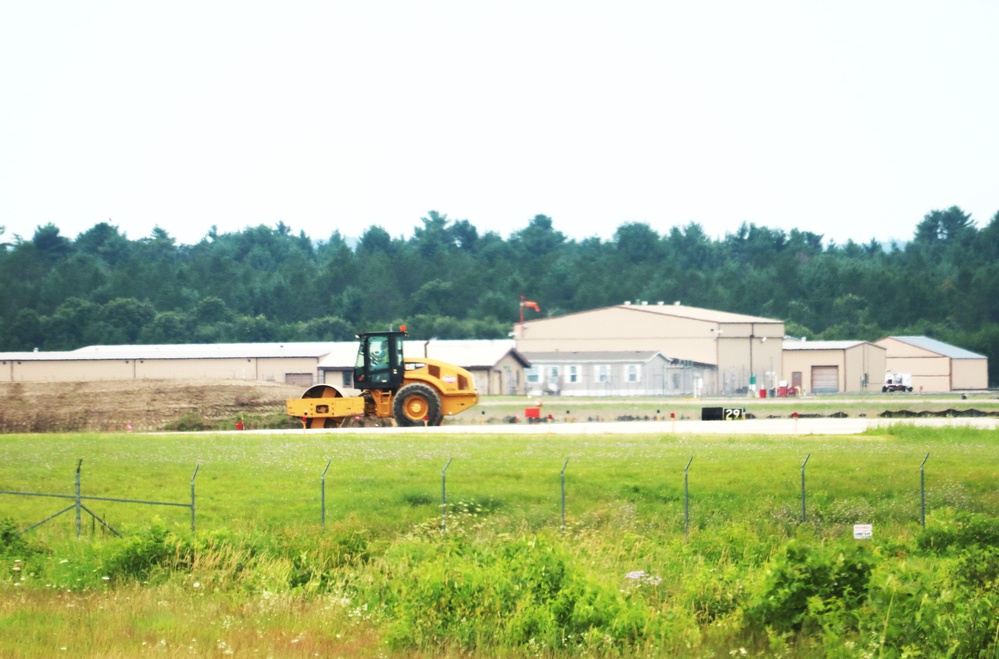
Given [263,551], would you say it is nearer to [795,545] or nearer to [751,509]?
[795,545]

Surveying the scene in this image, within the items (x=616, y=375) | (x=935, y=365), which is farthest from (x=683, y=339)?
(x=935, y=365)

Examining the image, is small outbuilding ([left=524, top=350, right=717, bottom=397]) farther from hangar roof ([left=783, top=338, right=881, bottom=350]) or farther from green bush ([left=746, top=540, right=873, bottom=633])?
green bush ([left=746, top=540, right=873, bottom=633])

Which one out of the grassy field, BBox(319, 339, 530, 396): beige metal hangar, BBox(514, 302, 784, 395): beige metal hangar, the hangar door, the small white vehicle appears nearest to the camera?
the grassy field

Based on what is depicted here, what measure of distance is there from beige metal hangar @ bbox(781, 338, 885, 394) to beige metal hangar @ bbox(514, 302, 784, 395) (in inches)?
62.5

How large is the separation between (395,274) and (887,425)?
101 m

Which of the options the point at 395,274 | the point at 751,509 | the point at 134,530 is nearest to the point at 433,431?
the point at 751,509

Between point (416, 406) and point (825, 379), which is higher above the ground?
point (825, 379)

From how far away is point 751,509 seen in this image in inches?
1064

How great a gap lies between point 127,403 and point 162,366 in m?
27.5

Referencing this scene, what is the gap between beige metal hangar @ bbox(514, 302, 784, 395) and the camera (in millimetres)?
89688

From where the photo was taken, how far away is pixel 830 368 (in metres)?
93.2

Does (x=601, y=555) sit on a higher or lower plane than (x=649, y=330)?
lower

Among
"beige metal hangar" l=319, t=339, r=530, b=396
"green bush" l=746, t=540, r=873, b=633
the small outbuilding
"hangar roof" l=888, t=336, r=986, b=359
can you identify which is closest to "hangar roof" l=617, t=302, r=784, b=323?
the small outbuilding

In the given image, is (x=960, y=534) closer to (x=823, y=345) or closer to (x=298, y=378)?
(x=298, y=378)
